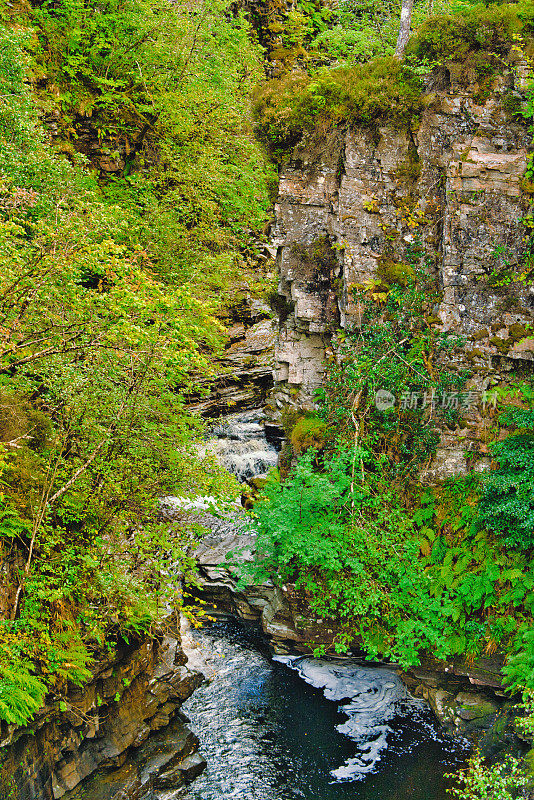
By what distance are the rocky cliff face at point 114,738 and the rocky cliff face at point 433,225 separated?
6.32 meters

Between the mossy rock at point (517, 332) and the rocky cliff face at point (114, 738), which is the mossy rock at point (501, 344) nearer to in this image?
the mossy rock at point (517, 332)

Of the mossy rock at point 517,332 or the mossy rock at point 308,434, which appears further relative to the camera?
the mossy rock at point 308,434

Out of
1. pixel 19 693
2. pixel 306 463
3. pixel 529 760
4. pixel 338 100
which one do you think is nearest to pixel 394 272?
pixel 338 100

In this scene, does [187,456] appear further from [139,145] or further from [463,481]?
[139,145]

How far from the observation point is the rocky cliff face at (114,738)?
6.51m

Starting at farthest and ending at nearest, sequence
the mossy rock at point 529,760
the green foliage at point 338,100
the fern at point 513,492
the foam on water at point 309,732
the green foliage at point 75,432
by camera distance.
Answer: the green foliage at point 338,100 → the fern at point 513,492 → the foam on water at point 309,732 → the mossy rock at point 529,760 → the green foliage at point 75,432

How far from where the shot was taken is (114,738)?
8.18 m

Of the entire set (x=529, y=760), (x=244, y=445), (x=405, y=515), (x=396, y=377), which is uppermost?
(x=396, y=377)

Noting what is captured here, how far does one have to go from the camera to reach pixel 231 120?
18.4 metres

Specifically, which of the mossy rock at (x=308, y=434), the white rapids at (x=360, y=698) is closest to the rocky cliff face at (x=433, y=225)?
the mossy rock at (x=308, y=434)

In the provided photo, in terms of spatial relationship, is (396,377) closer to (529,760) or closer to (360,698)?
(360,698)

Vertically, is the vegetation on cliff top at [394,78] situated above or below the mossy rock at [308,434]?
above

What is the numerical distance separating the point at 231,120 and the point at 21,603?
16.5 metres

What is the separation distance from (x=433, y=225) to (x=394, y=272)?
4.28 feet
